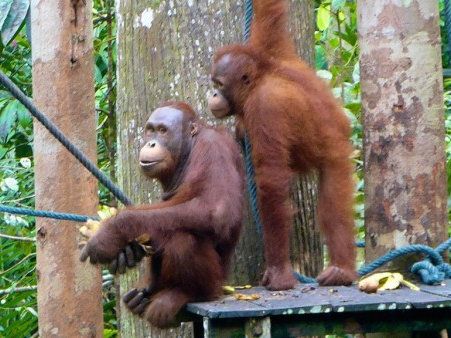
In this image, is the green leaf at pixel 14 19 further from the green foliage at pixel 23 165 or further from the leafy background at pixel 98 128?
the green foliage at pixel 23 165

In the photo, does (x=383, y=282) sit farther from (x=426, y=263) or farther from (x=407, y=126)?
(x=407, y=126)

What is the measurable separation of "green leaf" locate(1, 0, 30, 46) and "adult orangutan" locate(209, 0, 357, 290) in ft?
2.85

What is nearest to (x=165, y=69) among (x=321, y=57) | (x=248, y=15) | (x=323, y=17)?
(x=248, y=15)

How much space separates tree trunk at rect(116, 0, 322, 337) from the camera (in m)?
3.08

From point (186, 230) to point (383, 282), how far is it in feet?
2.15

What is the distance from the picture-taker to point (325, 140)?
10.6ft

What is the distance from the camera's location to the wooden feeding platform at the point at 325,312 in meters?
2.31

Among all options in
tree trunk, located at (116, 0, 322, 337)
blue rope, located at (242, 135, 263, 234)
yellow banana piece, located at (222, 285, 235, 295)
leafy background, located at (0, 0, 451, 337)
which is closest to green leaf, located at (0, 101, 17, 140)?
leafy background, located at (0, 0, 451, 337)

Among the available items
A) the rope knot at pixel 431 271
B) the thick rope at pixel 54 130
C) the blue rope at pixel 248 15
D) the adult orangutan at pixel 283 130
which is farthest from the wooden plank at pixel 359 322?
the blue rope at pixel 248 15

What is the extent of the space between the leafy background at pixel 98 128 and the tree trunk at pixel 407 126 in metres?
0.98

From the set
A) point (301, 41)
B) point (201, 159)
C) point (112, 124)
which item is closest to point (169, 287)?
point (201, 159)

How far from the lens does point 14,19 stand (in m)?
3.42

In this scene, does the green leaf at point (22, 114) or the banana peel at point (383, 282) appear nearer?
the banana peel at point (383, 282)

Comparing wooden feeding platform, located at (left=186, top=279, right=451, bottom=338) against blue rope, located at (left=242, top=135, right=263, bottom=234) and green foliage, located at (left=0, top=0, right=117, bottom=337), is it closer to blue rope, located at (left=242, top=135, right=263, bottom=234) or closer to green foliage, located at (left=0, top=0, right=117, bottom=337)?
blue rope, located at (left=242, top=135, right=263, bottom=234)
